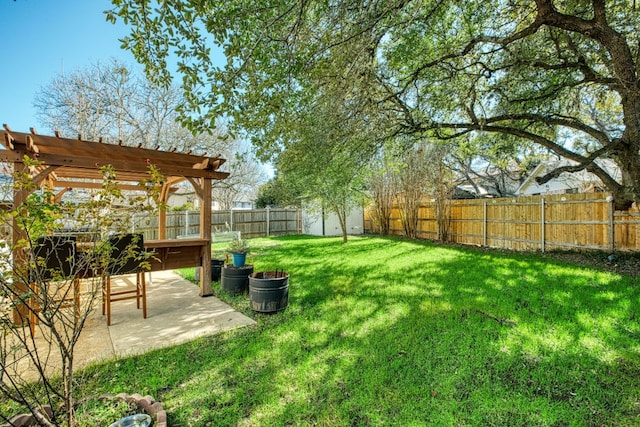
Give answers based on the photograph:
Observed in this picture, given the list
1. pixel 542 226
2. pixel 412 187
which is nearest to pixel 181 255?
pixel 542 226

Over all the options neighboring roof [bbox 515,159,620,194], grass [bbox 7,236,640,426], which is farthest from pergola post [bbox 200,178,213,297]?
neighboring roof [bbox 515,159,620,194]

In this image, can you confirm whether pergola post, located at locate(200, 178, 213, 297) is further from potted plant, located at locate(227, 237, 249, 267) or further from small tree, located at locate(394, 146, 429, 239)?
small tree, located at locate(394, 146, 429, 239)

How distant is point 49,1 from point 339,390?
5.23 metres

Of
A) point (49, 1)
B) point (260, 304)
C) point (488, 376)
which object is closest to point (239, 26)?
point (49, 1)

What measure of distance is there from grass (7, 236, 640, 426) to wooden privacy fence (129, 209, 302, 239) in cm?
930

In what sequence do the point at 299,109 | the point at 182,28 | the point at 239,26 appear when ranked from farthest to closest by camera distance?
the point at 299,109 < the point at 239,26 < the point at 182,28

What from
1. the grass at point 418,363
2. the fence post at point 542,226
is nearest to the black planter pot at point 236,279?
the grass at point 418,363

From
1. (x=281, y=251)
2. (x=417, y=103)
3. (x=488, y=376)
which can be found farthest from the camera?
(x=281, y=251)

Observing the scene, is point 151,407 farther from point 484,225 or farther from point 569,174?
point 569,174

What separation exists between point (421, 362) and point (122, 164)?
4.34m

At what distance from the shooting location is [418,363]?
2609mm

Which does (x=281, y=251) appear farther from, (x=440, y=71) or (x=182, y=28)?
(x=182, y=28)

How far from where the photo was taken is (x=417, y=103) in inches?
211

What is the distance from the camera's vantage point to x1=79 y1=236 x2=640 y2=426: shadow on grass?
2051 mm
